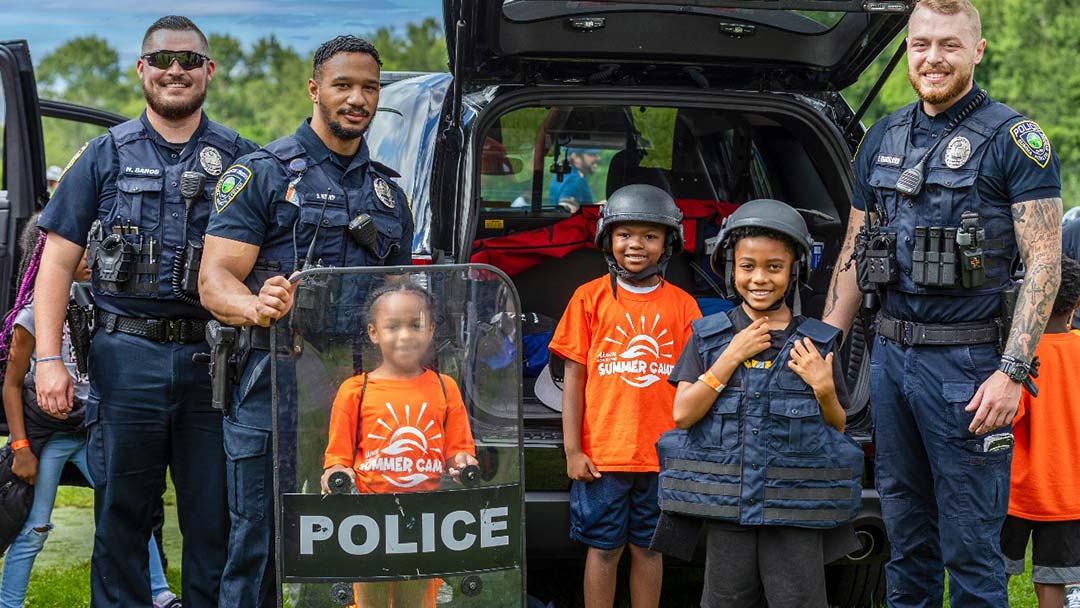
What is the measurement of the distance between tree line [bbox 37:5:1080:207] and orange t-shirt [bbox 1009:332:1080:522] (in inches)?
595

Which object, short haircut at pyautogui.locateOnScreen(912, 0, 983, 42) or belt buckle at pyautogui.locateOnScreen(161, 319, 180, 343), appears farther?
belt buckle at pyautogui.locateOnScreen(161, 319, 180, 343)

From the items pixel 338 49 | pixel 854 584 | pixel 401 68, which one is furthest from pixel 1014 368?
pixel 401 68

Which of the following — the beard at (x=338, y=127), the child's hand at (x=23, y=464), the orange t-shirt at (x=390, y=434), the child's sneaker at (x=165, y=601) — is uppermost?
the beard at (x=338, y=127)

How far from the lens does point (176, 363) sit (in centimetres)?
378

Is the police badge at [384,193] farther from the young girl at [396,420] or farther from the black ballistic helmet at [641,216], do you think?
the black ballistic helmet at [641,216]

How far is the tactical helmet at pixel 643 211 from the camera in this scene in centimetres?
387

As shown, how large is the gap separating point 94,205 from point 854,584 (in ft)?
8.98

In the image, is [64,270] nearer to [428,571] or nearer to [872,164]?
[428,571]

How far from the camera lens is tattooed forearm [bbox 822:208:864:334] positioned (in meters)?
3.80

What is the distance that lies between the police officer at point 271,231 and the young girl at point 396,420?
36cm

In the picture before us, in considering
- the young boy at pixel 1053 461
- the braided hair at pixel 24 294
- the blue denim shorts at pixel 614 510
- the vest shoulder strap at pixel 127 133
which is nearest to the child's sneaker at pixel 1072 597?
the young boy at pixel 1053 461

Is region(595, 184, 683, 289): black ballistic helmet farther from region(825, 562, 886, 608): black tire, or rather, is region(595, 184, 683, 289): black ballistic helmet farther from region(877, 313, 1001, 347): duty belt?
region(825, 562, 886, 608): black tire

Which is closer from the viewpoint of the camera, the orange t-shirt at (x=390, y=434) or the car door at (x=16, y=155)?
the orange t-shirt at (x=390, y=434)

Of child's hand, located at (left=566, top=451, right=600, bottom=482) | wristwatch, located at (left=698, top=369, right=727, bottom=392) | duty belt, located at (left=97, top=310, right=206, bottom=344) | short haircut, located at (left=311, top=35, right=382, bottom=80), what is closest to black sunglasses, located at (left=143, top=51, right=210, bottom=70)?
short haircut, located at (left=311, top=35, right=382, bottom=80)
